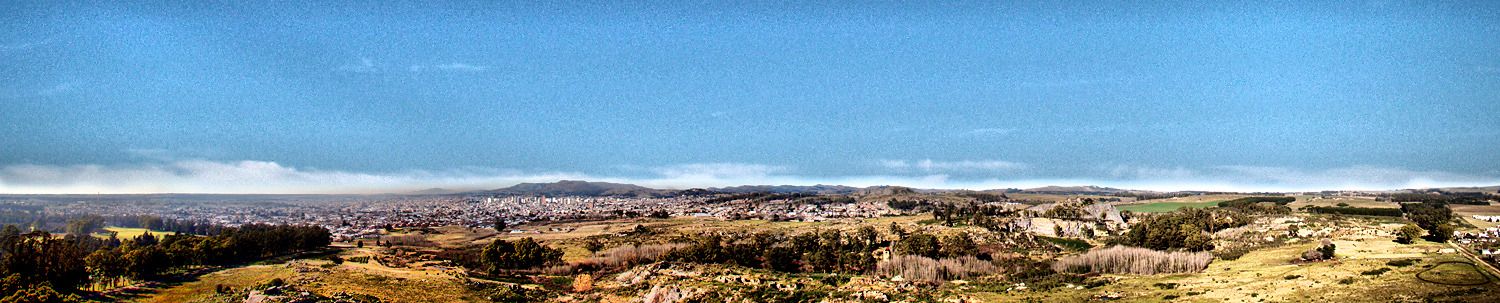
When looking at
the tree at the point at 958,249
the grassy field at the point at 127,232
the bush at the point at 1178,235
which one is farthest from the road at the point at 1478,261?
the grassy field at the point at 127,232

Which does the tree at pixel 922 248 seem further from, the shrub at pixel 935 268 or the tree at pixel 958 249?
the shrub at pixel 935 268

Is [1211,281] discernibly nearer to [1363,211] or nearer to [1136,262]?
[1136,262]

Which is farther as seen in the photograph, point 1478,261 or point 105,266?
point 105,266

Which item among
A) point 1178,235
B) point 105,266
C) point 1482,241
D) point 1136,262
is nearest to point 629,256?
point 105,266

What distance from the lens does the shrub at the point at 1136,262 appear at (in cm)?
7338

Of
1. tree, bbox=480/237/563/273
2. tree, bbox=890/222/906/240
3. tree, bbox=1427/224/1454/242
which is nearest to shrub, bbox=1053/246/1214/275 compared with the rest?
tree, bbox=1427/224/1454/242

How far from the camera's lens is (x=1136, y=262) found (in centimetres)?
7550

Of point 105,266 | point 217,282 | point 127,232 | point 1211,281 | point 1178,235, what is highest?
point 1178,235

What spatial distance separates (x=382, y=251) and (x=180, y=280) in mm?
39059

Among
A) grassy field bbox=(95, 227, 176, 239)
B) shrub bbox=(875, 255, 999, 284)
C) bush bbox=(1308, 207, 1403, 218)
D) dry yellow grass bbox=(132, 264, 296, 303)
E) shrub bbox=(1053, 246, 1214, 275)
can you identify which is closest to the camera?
dry yellow grass bbox=(132, 264, 296, 303)

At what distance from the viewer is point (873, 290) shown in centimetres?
5728

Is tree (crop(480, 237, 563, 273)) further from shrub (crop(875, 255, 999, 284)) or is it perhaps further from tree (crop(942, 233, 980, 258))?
tree (crop(942, 233, 980, 258))

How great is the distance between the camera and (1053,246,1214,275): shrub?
241ft

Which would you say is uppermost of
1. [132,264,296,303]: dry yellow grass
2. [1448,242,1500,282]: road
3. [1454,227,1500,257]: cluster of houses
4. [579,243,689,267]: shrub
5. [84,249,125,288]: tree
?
[1454,227,1500,257]: cluster of houses
